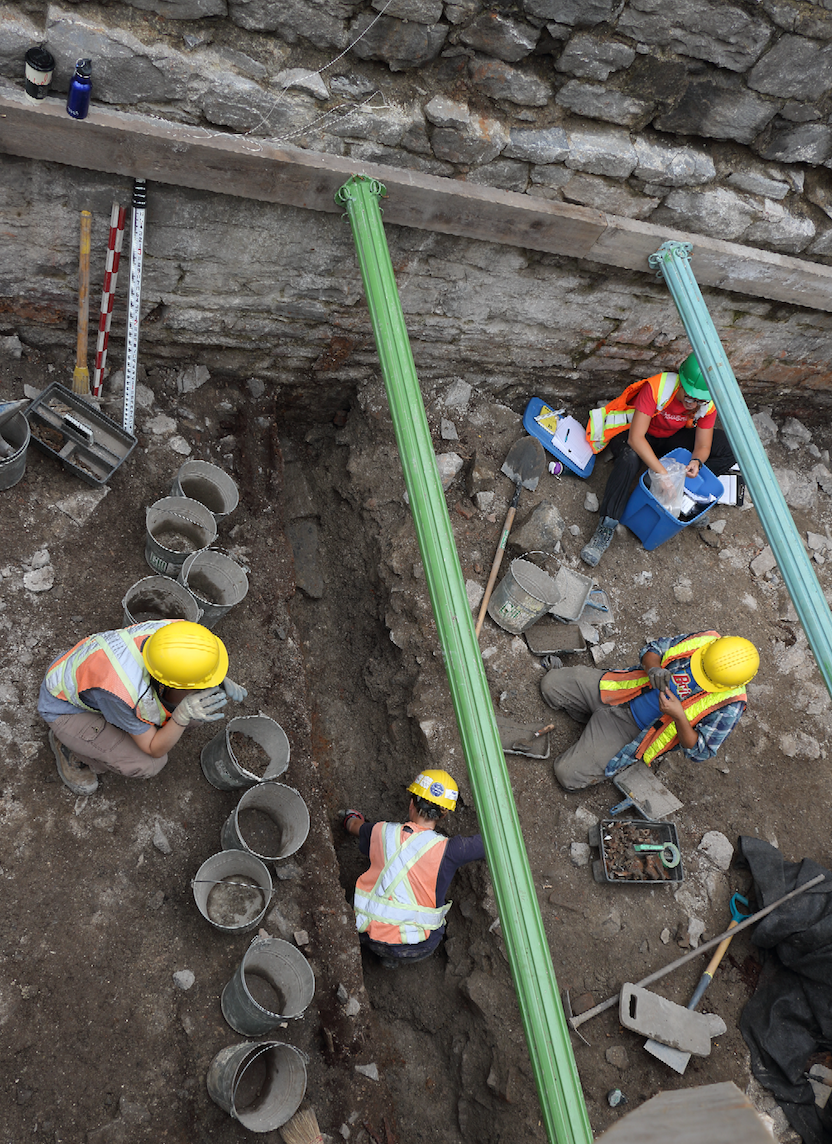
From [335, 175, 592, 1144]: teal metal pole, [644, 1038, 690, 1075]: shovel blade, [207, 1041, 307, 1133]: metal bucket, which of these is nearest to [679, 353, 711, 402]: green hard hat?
[335, 175, 592, 1144]: teal metal pole

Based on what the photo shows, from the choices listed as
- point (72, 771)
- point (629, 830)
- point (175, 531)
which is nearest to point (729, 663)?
point (629, 830)

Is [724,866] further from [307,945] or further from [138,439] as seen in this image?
[138,439]

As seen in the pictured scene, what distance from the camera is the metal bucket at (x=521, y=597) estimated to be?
183 inches

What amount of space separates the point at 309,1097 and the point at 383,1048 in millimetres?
656

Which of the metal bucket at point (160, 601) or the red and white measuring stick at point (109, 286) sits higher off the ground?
the red and white measuring stick at point (109, 286)

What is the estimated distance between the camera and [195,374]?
4770 millimetres

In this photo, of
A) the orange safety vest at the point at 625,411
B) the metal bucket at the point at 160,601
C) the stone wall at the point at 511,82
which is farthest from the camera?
the orange safety vest at the point at 625,411

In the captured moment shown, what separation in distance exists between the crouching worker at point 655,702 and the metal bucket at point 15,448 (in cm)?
312

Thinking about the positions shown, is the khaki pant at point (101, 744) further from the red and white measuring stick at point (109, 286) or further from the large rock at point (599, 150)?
the large rock at point (599, 150)

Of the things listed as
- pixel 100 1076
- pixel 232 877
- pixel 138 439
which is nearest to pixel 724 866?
pixel 232 877

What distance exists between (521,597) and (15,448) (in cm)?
291

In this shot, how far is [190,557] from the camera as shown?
12.9 ft

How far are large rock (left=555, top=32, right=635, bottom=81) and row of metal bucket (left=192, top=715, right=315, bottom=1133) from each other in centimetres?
349

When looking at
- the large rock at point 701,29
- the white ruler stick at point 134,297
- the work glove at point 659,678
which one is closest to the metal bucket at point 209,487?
the white ruler stick at point 134,297
